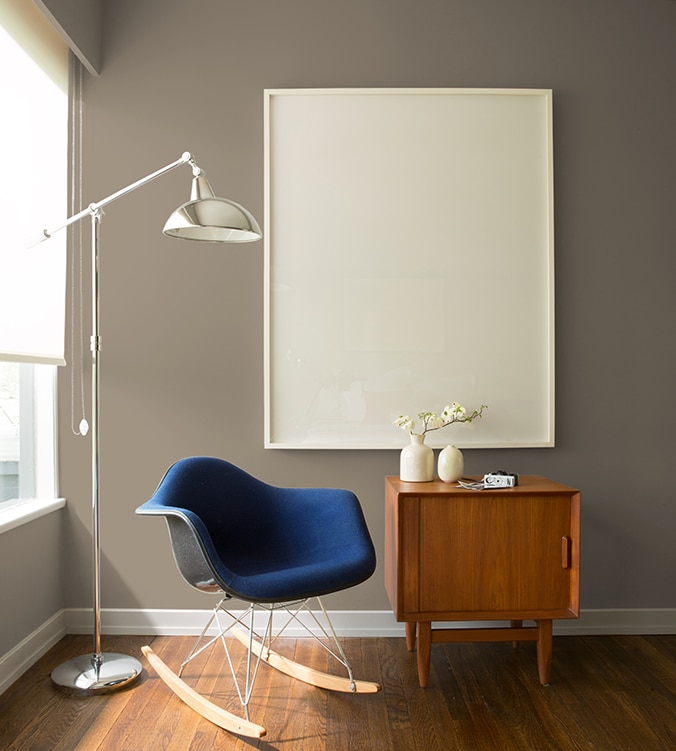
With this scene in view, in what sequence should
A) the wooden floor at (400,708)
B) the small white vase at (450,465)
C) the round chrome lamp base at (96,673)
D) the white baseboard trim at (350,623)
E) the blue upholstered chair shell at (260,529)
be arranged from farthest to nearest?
the white baseboard trim at (350,623)
the small white vase at (450,465)
the round chrome lamp base at (96,673)
the blue upholstered chair shell at (260,529)
the wooden floor at (400,708)

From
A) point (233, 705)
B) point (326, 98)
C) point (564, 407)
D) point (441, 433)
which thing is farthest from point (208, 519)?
point (326, 98)

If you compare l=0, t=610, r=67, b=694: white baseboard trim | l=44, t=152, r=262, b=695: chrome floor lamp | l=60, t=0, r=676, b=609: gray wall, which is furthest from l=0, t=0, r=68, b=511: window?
l=0, t=610, r=67, b=694: white baseboard trim

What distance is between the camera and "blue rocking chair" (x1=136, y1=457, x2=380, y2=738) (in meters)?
2.43

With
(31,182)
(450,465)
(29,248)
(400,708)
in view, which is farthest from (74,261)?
(400,708)

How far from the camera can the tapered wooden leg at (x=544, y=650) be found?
2781 millimetres

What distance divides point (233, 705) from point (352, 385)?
1.38 meters

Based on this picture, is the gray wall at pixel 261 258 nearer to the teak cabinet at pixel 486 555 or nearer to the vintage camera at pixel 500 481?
the vintage camera at pixel 500 481

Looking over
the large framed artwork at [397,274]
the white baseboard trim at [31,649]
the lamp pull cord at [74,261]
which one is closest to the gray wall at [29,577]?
the white baseboard trim at [31,649]

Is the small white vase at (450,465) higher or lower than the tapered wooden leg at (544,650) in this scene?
higher

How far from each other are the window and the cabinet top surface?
1525mm

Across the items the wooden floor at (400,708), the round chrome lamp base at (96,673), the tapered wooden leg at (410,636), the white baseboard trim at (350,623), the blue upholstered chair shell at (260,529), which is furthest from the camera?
the white baseboard trim at (350,623)

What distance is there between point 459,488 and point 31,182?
209cm

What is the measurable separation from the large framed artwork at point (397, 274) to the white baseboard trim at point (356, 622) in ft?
2.60

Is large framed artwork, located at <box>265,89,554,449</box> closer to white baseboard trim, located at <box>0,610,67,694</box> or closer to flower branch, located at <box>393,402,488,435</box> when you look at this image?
flower branch, located at <box>393,402,488,435</box>
